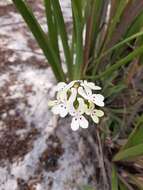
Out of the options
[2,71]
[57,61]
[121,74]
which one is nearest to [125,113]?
[121,74]

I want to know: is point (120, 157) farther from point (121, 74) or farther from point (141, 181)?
point (121, 74)

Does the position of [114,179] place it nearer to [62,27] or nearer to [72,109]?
[72,109]

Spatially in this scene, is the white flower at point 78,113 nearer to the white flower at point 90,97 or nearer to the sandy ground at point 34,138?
the white flower at point 90,97

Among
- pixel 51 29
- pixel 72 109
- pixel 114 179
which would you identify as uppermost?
pixel 51 29

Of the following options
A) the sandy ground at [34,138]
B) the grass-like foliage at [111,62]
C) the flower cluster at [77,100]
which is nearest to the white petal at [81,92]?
the flower cluster at [77,100]

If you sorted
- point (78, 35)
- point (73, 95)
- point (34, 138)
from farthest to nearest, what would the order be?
point (34, 138) → point (78, 35) → point (73, 95)

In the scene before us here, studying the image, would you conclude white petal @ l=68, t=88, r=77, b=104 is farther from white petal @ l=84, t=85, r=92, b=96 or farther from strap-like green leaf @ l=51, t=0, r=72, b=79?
strap-like green leaf @ l=51, t=0, r=72, b=79

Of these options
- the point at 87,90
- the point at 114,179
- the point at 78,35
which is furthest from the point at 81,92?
the point at 114,179
